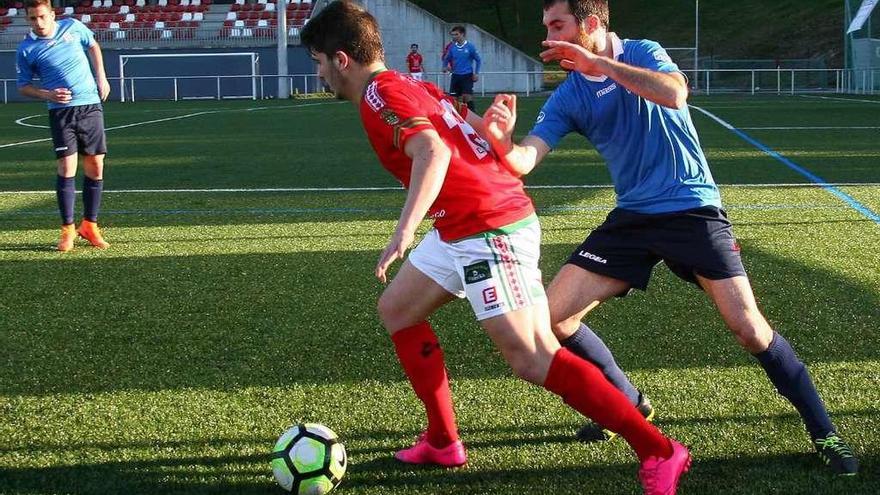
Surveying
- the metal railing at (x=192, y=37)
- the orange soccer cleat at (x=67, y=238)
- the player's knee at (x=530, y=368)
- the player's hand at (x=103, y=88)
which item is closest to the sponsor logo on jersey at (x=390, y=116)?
the player's knee at (x=530, y=368)

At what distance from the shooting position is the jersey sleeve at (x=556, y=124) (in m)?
4.16

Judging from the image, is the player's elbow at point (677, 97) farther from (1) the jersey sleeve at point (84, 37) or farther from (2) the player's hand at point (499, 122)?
(1) the jersey sleeve at point (84, 37)

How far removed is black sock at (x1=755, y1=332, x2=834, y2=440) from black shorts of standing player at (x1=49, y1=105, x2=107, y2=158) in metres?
5.94

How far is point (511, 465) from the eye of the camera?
387 centimetres

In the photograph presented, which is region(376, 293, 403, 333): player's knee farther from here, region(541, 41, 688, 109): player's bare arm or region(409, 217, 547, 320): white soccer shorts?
region(541, 41, 688, 109): player's bare arm

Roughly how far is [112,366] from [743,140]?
13.8 meters

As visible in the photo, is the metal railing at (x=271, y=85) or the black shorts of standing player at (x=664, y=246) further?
the metal railing at (x=271, y=85)

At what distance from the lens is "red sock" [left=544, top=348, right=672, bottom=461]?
3.46 m

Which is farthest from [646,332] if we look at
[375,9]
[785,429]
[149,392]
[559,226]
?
[375,9]

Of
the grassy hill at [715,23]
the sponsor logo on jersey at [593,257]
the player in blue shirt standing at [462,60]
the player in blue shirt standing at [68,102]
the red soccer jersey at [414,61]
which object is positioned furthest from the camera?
the grassy hill at [715,23]

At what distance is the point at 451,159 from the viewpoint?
11.5ft

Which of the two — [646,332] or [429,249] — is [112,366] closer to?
[429,249]

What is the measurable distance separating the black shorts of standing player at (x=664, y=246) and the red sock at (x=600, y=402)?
0.61m

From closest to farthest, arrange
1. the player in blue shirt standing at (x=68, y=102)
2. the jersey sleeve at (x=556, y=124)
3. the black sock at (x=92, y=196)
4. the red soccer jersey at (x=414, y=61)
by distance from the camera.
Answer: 1. the jersey sleeve at (x=556, y=124)
2. the player in blue shirt standing at (x=68, y=102)
3. the black sock at (x=92, y=196)
4. the red soccer jersey at (x=414, y=61)
